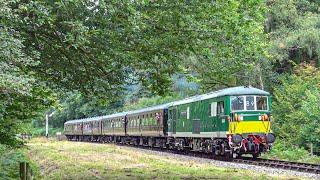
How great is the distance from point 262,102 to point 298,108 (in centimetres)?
1112

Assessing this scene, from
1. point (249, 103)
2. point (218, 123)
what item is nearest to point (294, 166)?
point (249, 103)

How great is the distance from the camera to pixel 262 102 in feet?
68.3

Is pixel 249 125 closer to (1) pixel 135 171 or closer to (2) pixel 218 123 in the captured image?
(2) pixel 218 123

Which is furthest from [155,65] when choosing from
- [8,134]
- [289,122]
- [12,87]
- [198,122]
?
[289,122]

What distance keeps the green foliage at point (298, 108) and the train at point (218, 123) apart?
443cm

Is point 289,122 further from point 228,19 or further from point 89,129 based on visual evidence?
point 89,129

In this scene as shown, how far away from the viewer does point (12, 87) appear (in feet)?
25.8

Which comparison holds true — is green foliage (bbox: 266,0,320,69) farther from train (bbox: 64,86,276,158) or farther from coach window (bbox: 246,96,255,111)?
coach window (bbox: 246,96,255,111)

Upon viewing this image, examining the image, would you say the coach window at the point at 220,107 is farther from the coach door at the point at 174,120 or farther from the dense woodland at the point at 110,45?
the coach door at the point at 174,120

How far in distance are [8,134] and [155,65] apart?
5674mm

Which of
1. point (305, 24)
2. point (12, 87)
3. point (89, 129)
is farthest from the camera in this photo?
point (89, 129)

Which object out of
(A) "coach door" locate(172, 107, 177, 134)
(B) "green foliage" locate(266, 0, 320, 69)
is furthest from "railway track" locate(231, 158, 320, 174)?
(B) "green foliage" locate(266, 0, 320, 69)

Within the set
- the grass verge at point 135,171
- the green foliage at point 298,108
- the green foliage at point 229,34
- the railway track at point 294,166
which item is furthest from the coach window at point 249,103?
the green foliage at point 229,34

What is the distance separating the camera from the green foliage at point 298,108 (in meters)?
25.2
